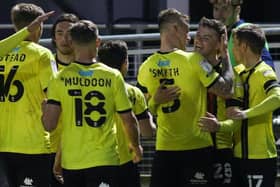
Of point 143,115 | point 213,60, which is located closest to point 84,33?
point 143,115

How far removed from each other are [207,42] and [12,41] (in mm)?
1472

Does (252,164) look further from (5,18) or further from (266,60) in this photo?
(5,18)

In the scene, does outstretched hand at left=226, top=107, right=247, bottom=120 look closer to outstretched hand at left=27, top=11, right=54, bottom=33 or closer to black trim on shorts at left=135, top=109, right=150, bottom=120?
black trim on shorts at left=135, top=109, right=150, bottom=120

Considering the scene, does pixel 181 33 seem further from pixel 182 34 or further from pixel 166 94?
pixel 166 94

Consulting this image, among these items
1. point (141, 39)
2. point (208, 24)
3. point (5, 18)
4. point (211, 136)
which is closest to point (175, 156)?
point (211, 136)

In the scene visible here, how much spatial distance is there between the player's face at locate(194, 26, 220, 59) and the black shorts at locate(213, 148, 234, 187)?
29.7 inches

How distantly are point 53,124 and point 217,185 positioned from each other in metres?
1.47

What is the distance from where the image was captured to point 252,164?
23.7 ft

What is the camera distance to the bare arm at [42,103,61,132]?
673cm

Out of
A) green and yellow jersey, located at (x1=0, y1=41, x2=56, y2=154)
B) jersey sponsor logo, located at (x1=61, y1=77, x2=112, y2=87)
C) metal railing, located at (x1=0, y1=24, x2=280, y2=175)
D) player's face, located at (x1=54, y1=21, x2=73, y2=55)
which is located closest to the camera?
jersey sponsor logo, located at (x1=61, y1=77, x2=112, y2=87)

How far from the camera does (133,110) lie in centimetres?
725

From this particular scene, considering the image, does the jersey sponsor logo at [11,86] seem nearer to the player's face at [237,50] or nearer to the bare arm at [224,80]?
the bare arm at [224,80]

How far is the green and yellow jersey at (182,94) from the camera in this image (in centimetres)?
724

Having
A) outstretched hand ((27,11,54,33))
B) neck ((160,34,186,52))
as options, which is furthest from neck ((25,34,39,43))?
neck ((160,34,186,52))
